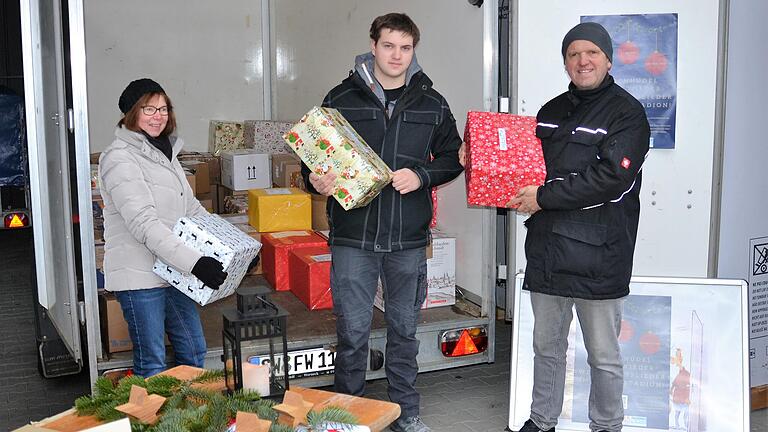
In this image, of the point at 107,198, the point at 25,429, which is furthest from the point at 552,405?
the point at 25,429

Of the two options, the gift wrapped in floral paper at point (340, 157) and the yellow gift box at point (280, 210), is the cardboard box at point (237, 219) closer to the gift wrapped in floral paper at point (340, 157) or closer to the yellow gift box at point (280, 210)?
the yellow gift box at point (280, 210)

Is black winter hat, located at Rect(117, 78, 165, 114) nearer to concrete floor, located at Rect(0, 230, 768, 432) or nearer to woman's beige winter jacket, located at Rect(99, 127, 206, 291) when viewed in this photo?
woman's beige winter jacket, located at Rect(99, 127, 206, 291)

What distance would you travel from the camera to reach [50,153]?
392cm

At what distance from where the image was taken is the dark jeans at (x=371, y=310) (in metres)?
3.56

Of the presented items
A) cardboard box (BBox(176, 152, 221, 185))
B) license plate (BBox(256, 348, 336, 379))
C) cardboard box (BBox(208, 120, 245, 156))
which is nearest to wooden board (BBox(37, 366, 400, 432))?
license plate (BBox(256, 348, 336, 379))

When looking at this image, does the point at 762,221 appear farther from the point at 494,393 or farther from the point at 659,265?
the point at 494,393

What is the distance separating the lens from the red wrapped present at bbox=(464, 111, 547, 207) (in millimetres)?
3320

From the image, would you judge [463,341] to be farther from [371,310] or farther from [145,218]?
[145,218]

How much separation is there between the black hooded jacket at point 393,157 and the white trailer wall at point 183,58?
173 inches

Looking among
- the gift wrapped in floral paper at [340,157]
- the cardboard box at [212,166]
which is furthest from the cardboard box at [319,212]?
the gift wrapped in floral paper at [340,157]

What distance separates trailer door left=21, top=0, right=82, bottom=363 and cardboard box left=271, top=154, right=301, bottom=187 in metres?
2.34

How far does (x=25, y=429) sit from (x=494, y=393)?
2.88 meters

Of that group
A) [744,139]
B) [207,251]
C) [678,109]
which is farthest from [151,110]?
[744,139]

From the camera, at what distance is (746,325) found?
3.75m
